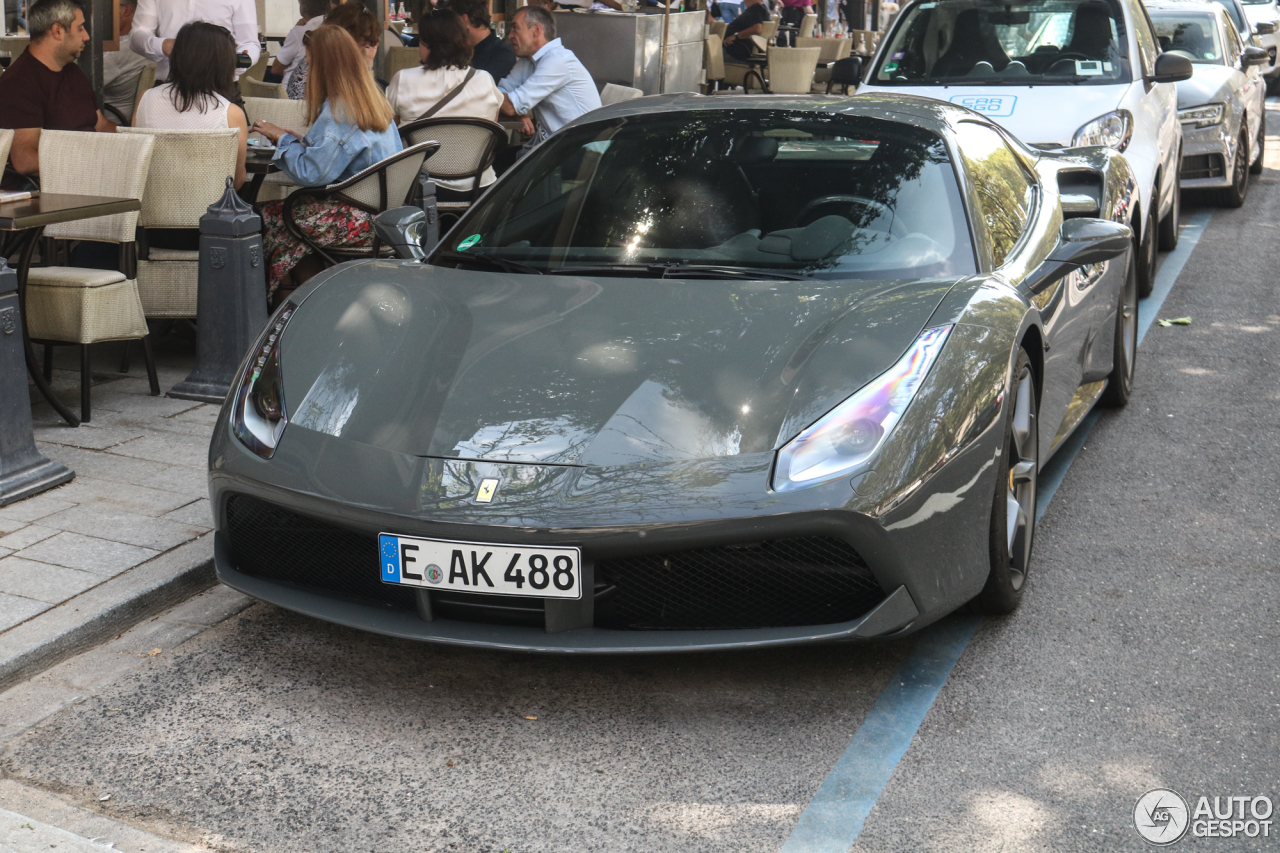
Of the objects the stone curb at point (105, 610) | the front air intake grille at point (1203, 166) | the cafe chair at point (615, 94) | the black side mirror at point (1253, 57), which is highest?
the black side mirror at point (1253, 57)

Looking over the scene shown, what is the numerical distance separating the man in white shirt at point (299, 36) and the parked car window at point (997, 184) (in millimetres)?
6089

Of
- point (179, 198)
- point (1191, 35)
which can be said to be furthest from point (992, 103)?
point (1191, 35)

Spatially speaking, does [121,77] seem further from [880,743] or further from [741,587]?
[880,743]

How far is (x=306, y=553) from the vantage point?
3496 mm

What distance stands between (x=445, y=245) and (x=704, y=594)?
1701 mm

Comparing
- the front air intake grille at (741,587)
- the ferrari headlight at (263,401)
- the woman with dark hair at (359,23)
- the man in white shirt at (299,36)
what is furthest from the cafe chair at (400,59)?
the front air intake grille at (741,587)

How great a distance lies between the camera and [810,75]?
52.3 ft

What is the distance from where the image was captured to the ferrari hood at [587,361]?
129 inches

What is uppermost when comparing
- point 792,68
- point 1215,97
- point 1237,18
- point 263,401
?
point 1237,18

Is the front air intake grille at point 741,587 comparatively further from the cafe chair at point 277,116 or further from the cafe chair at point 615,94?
the cafe chair at point 615,94

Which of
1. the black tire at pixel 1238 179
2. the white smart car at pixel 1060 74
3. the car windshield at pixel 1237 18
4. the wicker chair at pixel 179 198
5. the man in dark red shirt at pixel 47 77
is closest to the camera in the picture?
the wicker chair at pixel 179 198

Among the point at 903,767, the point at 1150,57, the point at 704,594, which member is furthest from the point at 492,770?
the point at 1150,57

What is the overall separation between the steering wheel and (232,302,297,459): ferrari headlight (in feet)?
4.96

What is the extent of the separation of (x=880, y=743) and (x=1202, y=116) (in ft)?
29.0
